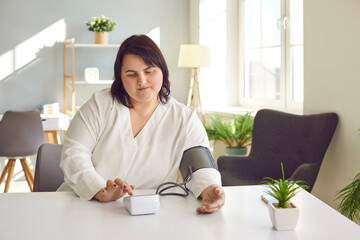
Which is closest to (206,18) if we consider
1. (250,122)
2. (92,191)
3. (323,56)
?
(250,122)

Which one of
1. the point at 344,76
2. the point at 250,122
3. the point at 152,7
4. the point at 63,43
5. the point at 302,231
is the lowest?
the point at 302,231

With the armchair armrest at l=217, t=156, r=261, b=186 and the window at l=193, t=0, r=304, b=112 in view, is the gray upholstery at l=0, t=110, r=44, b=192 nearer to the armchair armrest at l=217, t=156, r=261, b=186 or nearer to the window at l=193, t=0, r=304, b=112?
the armchair armrest at l=217, t=156, r=261, b=186

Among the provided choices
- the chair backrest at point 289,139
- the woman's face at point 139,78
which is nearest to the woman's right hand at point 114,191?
the woman's face at point 139,78

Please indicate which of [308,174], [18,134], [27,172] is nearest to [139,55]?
[308,174]

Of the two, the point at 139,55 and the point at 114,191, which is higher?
the point at 139,55

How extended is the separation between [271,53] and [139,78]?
316 cm

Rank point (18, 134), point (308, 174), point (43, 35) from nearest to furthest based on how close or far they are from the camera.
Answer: point (308, 174) → point (18, 134) → point (43, 35)

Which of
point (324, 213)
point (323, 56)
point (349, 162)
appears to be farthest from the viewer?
point (323, 56)

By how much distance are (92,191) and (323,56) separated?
225 centimetres

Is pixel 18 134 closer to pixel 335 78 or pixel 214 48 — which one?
pixel 214 48

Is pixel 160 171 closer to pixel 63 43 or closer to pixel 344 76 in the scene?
pixel 344 76

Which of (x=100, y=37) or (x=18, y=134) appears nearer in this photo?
(x=18, y=134)

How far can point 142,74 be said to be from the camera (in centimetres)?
195

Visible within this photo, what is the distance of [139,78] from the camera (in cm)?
195
